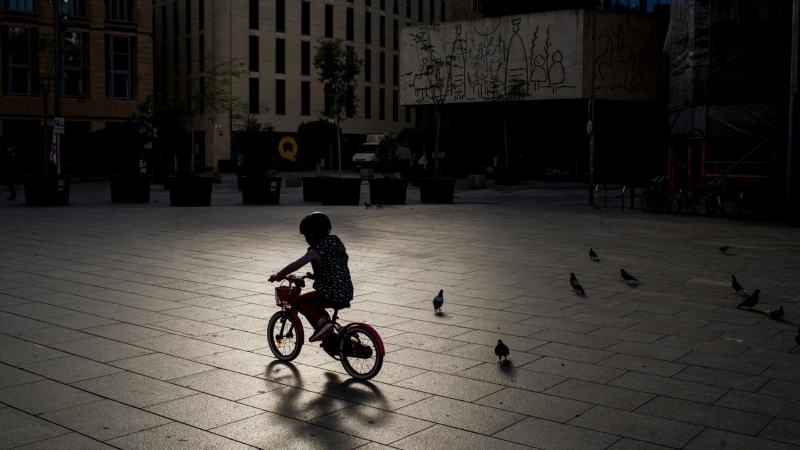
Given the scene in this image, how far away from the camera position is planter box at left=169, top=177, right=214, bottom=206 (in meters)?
23.0

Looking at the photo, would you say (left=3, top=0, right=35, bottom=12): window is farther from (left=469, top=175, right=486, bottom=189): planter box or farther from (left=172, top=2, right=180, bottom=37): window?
(left=469, top=175, right=486, bottom=189): planter box

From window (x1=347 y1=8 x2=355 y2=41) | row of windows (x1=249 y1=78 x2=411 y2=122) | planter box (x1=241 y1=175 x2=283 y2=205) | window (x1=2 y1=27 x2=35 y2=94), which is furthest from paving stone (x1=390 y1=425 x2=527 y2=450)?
window (x1=347 y1=8 x2=355 y2=41)

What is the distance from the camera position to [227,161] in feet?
200

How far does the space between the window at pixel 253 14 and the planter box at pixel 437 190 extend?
4239 centimetres

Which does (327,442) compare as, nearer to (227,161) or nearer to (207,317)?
(207,317)

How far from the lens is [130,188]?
80.6ft

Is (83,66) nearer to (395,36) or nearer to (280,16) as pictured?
(280,16)

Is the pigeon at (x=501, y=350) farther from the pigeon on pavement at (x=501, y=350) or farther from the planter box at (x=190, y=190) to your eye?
the planter box at (x=190, y=190)

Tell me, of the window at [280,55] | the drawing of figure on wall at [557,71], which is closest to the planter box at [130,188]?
the drawing of figure on wall at [557,71]

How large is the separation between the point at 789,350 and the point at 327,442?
4474 mm

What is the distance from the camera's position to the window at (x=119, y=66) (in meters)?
48.9

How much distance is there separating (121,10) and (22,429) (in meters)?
48.7

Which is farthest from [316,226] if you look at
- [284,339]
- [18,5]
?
[18,5]

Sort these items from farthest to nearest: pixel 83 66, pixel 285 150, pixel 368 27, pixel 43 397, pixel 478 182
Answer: pixel 368 27 < pixel 83 66 < pixel 478 182 < pixel 285 150 < pixel 43 397
